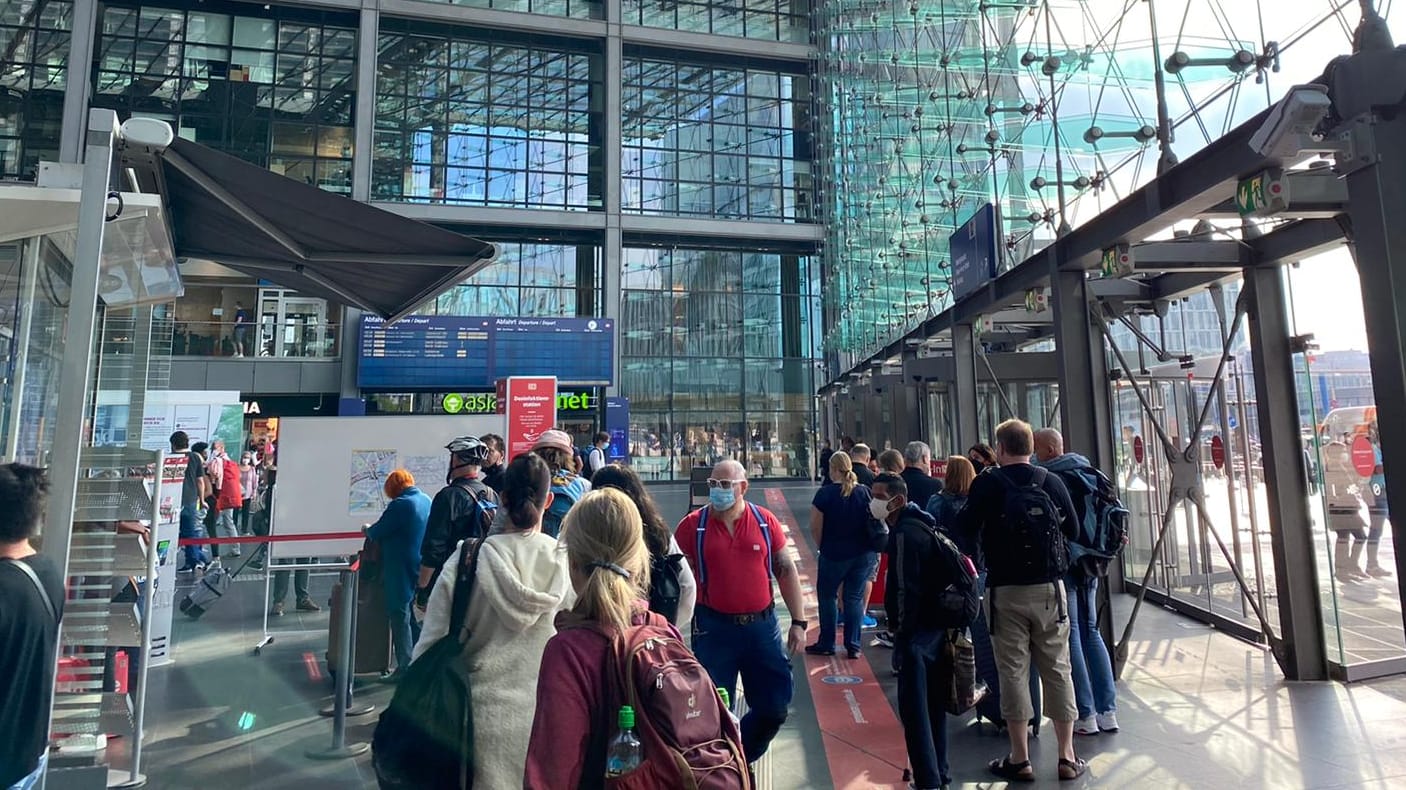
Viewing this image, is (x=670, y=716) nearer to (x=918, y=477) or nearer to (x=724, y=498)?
(x=724, y=498)

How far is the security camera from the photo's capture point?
355cm

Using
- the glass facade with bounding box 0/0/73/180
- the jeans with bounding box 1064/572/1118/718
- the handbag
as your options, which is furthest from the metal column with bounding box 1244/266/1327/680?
the glass facade with bounding box 0/0/73/180

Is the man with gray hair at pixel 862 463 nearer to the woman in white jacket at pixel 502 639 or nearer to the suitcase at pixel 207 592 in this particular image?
the woman in white jacket at pixel 502 639

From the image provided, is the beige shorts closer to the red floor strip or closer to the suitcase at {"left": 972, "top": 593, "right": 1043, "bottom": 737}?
the suitcase at {"left": 972, "top": 593, "right": 1043, "bottom": 737}

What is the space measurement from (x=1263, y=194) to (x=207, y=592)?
11.4 metres

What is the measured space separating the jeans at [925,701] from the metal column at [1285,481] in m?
3.55

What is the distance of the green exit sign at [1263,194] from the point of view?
412cm

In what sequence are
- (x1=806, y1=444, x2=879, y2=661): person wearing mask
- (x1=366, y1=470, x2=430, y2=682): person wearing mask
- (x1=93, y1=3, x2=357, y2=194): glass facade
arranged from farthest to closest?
(x1=93, y1=3, x2=357, y2=194): glass facade → (x1=806, y1=444, x2=879, y2=661): person wearing mask → (x1=366, y1=470, x2=430, y2=682): person wearing mask

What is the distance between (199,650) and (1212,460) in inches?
388

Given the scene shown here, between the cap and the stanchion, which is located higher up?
the cap

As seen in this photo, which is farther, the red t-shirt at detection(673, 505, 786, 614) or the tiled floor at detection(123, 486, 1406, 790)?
the tiled floor at detection(123, 486, 1406, 790)

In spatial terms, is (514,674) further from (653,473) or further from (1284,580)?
(653,473)

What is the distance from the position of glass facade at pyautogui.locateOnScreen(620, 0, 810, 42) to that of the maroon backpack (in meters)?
32.3

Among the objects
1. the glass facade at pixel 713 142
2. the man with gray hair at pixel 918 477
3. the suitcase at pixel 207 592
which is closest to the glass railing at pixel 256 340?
the glass facade at pixel 713 142
